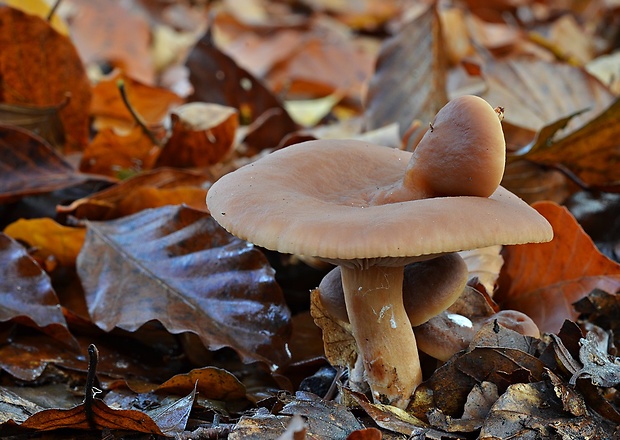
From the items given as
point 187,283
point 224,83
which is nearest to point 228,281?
point 187,283

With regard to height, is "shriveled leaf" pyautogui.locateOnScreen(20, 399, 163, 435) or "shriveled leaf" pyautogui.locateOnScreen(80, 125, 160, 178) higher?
"shriveled leaf" pyautogui.locateOnScreen(20, 399, 163, 435)

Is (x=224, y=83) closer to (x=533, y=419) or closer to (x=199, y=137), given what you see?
(x=199, y=137)

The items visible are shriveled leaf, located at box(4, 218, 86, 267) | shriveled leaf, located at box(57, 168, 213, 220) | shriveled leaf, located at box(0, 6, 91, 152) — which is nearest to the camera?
shriveled leaf, located at box(4, 218, 86, 267)

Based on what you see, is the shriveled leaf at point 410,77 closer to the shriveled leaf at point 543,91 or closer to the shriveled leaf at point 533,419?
the shriveled leaf at point 543,91

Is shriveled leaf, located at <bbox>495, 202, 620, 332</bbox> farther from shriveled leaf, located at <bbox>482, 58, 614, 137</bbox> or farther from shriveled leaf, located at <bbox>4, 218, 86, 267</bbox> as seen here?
shriveled leaf, located at <bbox>4, 218, 86, 267</bbox>

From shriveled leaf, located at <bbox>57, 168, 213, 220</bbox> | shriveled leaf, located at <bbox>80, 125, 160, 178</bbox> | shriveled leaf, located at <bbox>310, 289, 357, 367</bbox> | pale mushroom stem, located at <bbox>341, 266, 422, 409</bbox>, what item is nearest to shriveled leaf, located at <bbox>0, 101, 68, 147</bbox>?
shriveled leaf, located at <bbox>80, 125, 160, 178</bbox>

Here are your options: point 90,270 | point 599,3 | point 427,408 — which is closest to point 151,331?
point 90,270

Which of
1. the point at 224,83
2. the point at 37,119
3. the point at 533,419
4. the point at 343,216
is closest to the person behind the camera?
the point at 343,216
